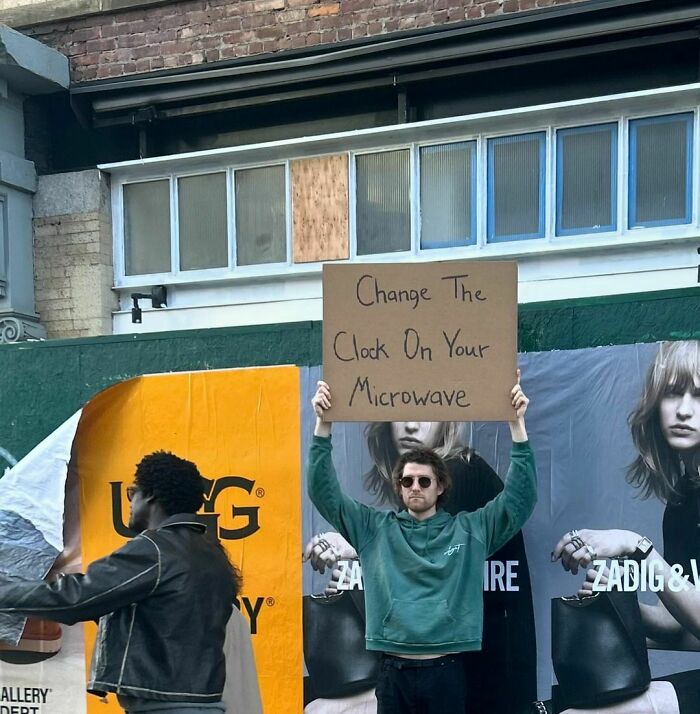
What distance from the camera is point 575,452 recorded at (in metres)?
4.83

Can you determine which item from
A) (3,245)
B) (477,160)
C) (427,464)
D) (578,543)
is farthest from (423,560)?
(3,245)

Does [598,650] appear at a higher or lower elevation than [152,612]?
lower

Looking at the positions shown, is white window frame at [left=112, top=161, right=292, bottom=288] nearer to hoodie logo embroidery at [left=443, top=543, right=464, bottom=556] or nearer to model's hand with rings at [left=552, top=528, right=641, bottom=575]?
model's hand with rings at [left=552, top=528, right=641, bottom=575]

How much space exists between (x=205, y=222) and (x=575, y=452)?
4475 mm

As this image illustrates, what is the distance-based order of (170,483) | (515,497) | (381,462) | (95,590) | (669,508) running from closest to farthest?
(95,590) → (170,483) → (515,497) → (669,508) → (381,462)

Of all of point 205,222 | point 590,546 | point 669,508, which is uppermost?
point 205,222

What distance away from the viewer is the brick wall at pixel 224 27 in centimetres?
771

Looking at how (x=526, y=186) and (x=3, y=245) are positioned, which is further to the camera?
(x=3, y=245)

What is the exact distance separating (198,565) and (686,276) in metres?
4.40

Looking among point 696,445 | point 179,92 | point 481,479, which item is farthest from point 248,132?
point 696,445

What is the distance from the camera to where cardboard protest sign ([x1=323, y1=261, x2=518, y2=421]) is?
4457mm

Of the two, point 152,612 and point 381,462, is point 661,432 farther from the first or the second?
point 152,612

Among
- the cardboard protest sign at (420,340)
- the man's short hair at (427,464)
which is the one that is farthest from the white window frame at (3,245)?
the man's short hair at (427,464)

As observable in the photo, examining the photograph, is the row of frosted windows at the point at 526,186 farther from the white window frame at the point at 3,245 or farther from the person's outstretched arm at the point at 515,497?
the person's outstretched arm at the point at 515,497
